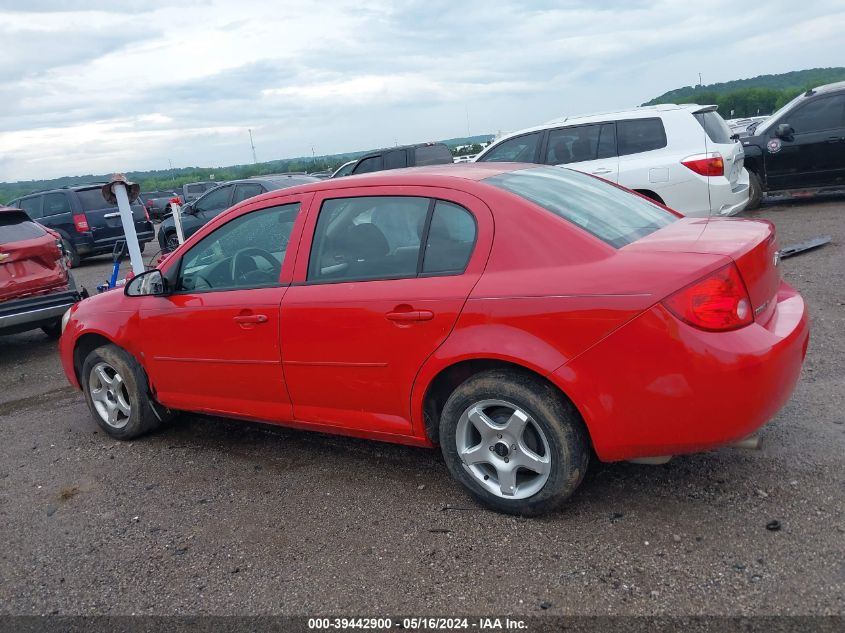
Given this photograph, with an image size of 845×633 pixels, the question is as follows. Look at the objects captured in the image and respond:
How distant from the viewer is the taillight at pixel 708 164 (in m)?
8.35

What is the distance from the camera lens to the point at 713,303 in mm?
2875

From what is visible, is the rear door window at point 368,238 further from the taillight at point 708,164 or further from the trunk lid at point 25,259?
the taillight at point 708,164

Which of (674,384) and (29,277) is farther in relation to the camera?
(29,277)

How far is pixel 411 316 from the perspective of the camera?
3.36 m

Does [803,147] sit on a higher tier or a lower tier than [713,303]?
lower

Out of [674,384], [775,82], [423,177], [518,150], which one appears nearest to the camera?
[674,384]

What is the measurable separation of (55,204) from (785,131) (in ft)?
47.3

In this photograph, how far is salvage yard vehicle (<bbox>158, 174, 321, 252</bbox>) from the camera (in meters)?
12.6

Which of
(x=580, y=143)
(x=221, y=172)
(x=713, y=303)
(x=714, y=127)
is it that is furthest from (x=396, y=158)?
(x=221, y=172)

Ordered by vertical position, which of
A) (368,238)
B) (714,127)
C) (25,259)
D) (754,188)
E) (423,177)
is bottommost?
(754,188)

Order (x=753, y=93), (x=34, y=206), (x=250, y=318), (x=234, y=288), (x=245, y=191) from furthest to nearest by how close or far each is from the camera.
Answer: (x=753, y=93) < (x=34, y=206) < (x=245, y=191) < (x=234, y=288) < (x=250, y=318)

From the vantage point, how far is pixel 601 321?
115 inches

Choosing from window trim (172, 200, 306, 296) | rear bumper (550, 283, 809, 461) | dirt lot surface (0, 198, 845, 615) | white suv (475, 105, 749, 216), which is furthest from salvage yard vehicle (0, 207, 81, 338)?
rear bumper (550, 283, 809, 461)

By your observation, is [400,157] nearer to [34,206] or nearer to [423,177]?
[34,206]
